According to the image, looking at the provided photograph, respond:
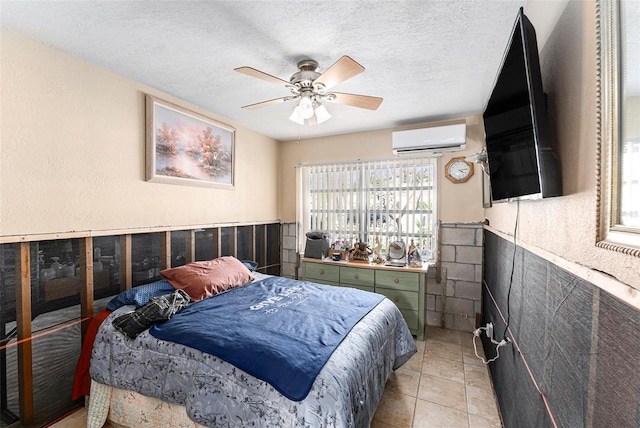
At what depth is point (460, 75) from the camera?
2.25 metres

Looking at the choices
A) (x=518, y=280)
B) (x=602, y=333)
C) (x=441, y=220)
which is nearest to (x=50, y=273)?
(x=602, y=333)

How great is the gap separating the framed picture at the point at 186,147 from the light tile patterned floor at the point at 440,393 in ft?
8.87

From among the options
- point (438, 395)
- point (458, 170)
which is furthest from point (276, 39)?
point (438, 395)

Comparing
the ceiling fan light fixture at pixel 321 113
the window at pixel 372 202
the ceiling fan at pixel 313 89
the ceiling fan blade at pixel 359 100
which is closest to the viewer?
the ceiling fan at pixel 313 89

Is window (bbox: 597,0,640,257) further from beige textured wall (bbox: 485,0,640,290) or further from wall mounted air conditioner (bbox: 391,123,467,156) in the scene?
wall mounted air conditioner (bbox: 391,123,467,156)

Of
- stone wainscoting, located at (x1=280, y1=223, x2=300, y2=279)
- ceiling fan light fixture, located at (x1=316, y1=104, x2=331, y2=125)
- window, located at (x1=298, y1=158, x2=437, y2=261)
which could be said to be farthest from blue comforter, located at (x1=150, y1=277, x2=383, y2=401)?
stone wainscoting, located at (x1=280, y1=223, x2=300, y2=279)

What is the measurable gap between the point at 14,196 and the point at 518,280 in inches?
121

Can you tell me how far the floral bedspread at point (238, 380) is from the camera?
1295 millimetres

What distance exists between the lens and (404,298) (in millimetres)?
3121

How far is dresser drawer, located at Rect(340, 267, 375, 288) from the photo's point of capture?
3.30 meters

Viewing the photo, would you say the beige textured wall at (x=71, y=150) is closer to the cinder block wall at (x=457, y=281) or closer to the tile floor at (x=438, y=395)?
the tile floor at (x=438, y=395)

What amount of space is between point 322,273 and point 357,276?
482 mm

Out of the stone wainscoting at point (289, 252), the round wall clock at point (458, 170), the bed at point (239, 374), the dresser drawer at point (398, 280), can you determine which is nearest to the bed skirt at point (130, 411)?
the bed at point (239, 374)

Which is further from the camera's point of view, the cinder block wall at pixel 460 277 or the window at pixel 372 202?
the window at pixel 372 202
